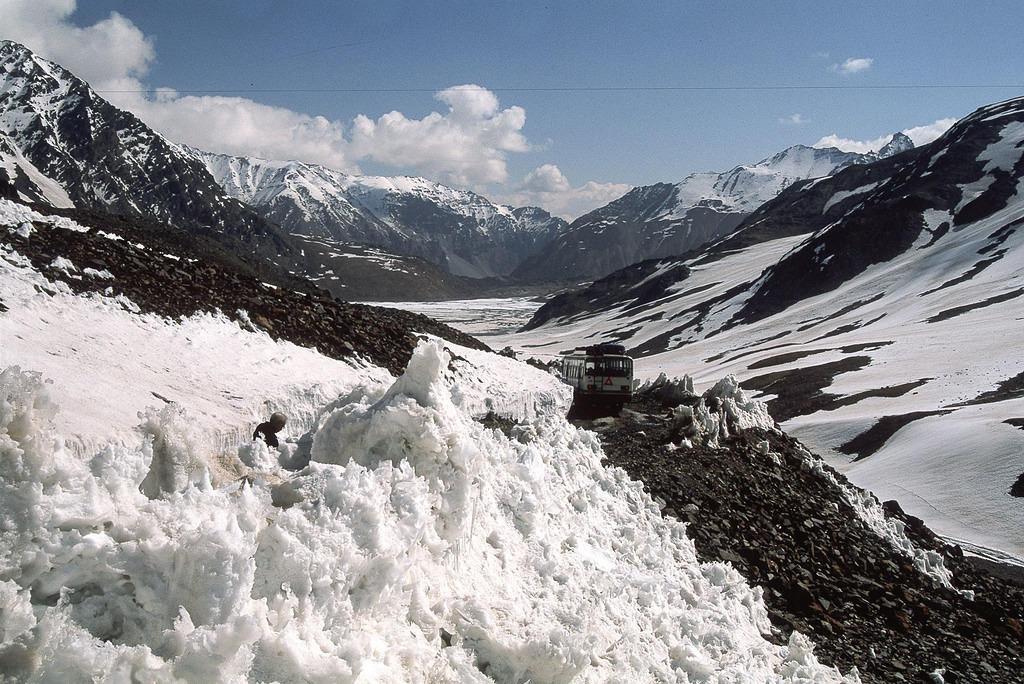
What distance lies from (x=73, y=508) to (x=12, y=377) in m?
1.28

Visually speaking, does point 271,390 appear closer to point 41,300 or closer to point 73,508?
point 41,300

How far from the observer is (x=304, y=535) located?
6051 millimetres

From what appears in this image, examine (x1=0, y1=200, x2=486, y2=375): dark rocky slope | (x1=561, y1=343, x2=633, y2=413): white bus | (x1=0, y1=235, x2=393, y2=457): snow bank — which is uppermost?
(x1=0, y1=200, x2=486, y2=375): dark rocky slope

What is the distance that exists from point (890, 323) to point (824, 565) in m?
71.2

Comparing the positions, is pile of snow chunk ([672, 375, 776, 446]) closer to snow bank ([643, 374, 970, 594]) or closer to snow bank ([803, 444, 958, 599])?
snow bank ([643, 374, 970, 594])

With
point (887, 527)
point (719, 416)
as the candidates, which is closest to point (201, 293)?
point (719, 416)

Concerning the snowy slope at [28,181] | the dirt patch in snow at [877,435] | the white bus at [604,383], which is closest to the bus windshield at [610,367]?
the white bus at [604,383]

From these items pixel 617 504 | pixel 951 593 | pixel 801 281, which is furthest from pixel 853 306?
pixel 617 504

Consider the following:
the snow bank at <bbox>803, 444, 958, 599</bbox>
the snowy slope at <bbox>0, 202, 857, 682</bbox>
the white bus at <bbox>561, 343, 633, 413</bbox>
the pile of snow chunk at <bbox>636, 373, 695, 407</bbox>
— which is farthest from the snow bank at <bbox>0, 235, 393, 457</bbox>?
the snow bank at <bbox>803, 444, 958, 599</bbox>

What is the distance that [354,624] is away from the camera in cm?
605

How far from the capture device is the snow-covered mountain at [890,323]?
2951 cm

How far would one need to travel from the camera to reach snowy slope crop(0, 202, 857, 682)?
506cm

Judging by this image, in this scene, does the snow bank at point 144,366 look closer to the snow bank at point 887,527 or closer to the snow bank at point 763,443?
the snow bank at point 763,443

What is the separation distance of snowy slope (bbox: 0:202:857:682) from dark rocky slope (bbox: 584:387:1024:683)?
140 cm
